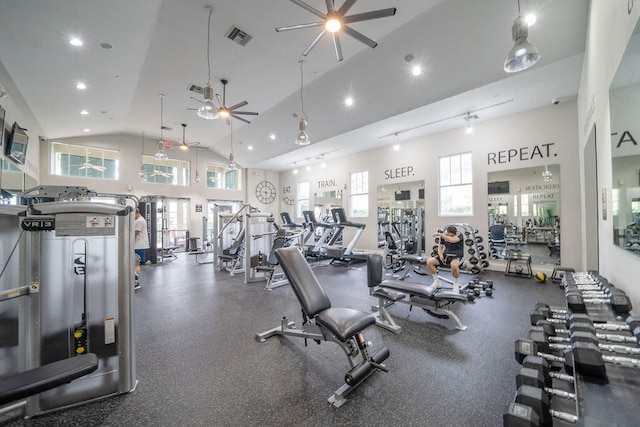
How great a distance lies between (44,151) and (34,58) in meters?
5.85

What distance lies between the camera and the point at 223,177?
1153 centimetres

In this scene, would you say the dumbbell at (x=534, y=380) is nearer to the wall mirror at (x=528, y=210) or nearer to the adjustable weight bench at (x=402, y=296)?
the adjustable weight bench at (x=402, y=296)

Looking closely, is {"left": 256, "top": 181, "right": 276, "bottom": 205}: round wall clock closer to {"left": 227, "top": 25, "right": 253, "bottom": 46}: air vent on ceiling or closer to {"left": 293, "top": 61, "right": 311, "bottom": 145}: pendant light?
{"left": 293, "top": 61, "right": 311, "bottom": 145}: pendant light

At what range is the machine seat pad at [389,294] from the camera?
299 cm

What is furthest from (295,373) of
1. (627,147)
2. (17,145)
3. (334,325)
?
(17,145)

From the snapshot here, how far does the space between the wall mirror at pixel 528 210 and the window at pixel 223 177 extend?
32.0 feet

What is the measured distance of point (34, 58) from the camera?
3.85m

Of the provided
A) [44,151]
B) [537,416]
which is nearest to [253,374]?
[537,416]

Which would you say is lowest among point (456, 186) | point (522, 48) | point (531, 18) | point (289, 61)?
point (456, 186)

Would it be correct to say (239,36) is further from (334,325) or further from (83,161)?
(83,161)

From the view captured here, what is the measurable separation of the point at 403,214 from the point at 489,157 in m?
2.54

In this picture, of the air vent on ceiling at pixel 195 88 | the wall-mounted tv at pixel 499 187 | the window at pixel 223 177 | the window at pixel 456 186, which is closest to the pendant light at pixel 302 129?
the air vent on ceiling at pixel 195 88

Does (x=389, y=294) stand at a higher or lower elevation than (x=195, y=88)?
lower

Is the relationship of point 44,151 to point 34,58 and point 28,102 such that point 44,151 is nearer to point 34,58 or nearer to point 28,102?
point 28,102
